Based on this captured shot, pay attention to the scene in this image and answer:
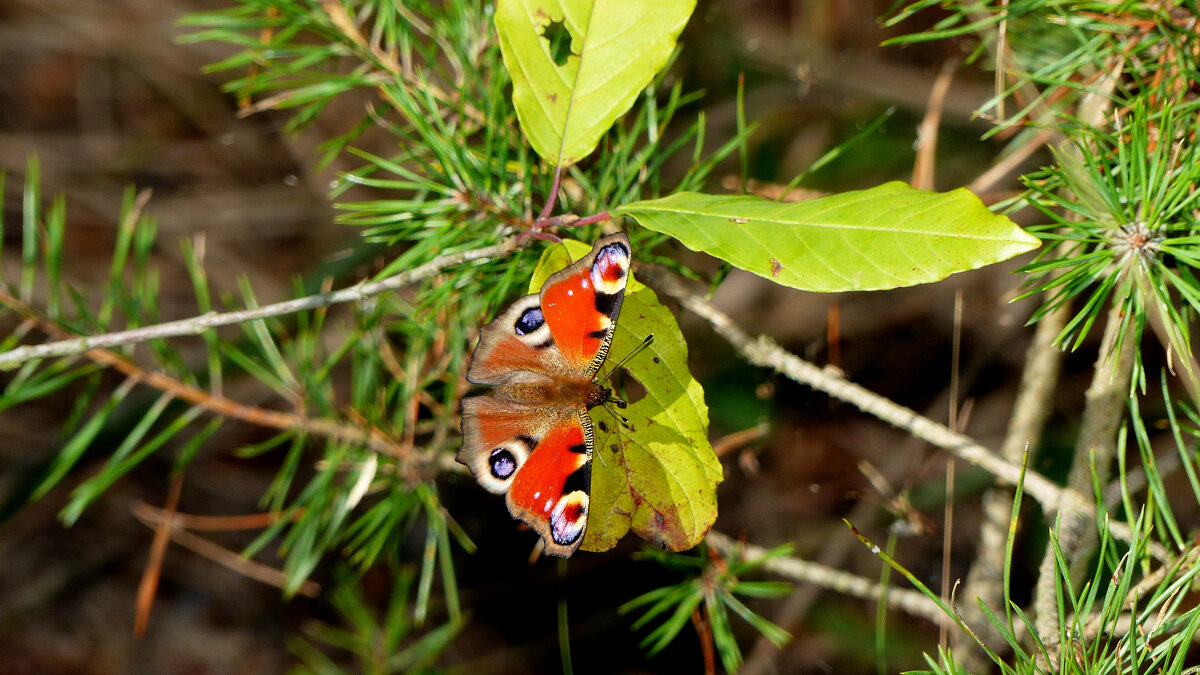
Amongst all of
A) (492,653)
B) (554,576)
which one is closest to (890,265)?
(554,576)

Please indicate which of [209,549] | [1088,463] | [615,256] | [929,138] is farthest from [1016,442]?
[209,549]

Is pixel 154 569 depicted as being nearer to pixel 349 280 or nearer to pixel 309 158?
pixel 349 280

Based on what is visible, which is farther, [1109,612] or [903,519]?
[903,519]

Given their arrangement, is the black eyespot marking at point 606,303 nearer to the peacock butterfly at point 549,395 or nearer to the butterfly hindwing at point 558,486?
the peacock butterfly at point 549,395

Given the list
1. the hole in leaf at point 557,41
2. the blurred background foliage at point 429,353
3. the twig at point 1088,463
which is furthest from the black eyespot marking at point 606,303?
the twig at point 1088,463

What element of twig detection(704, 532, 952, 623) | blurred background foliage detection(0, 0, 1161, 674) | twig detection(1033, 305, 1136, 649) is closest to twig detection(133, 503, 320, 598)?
blurred background foliage detection(0, 0, 1161, 674)

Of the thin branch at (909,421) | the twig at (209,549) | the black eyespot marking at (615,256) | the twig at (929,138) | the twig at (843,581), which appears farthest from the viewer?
the twig at (209,549)
